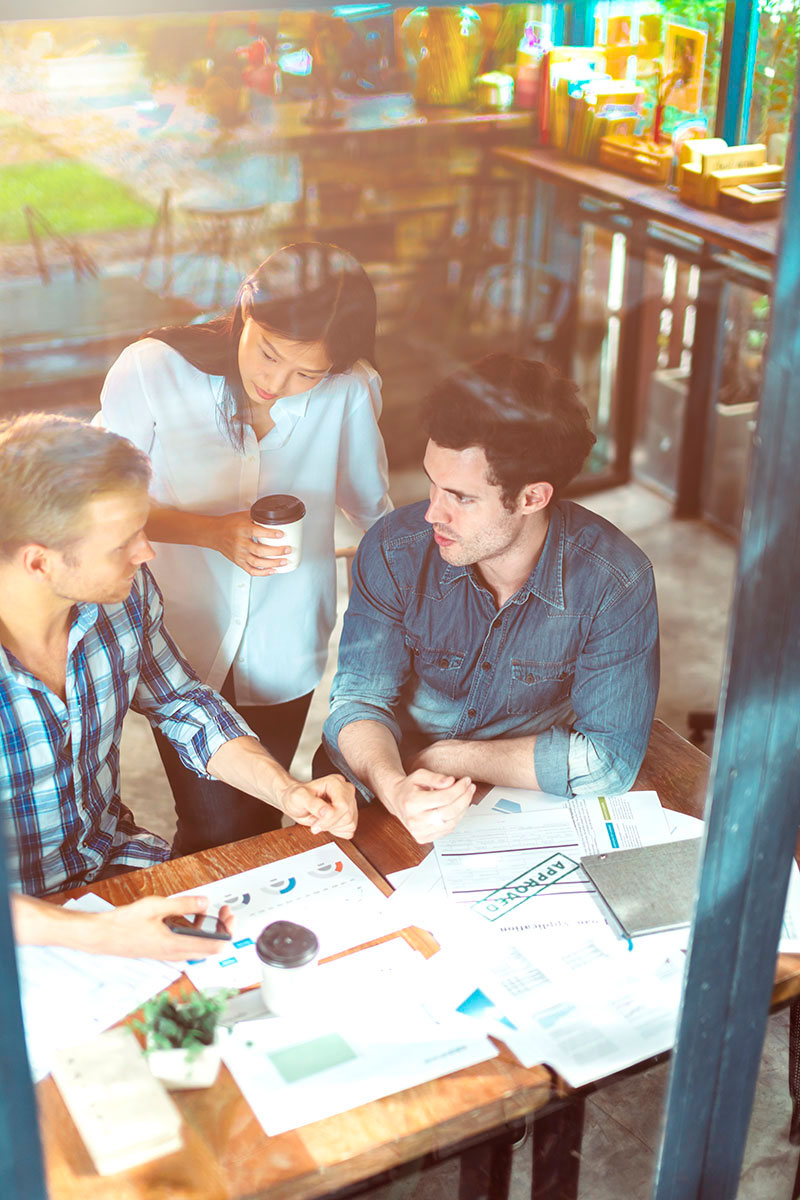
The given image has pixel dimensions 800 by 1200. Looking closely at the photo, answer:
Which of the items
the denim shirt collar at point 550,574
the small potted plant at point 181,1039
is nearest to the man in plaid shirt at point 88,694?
the small potted plant at point 181,1039

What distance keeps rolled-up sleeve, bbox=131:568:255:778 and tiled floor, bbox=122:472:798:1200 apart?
0.04 m

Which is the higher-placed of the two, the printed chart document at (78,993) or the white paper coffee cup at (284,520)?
the white paper coffee cup at (284,520)

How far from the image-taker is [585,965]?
166cm

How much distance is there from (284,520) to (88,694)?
430 mm

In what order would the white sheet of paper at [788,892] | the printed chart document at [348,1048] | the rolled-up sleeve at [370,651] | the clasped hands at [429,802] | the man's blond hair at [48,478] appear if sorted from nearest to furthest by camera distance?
the printed chart document at [348,1048], the man's blond hair at [48,478], the white sheet of paper at [788,892], the clasped hands at [429,802], the rolled-up sleeve at [370,651]

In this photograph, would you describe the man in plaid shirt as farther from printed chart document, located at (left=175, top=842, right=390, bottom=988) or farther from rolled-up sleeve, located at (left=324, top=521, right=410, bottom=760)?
rolled-up sleeve, located at (left=324, top=521, right=410, bottom=760)

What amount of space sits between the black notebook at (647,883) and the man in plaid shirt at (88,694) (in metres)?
0.41

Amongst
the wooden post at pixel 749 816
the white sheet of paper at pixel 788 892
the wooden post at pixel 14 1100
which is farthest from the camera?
the white sheet of paper at pixel 788 892

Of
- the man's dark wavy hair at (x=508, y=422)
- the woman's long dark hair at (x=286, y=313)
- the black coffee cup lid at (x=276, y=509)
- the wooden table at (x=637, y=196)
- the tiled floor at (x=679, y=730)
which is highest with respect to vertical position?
the wooden table at (x=637, y=196)

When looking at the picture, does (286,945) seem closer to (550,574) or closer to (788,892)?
(788,892)

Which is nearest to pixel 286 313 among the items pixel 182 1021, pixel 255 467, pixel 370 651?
pixel 255 467

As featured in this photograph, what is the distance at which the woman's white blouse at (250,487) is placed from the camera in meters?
1.73

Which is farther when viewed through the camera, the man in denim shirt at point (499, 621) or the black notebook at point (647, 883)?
the man in denim shirt at point (499, 621)

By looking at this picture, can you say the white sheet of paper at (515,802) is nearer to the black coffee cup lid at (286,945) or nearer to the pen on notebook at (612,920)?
the pen on notebook at (612,920)
